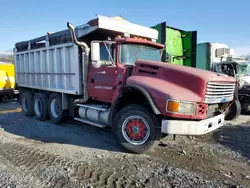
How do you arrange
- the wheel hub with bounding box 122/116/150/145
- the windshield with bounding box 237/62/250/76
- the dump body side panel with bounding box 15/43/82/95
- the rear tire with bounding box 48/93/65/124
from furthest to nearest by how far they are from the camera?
1. the windshield with bounding box 237/62/250/76
2. the rear tire with bounding box 48/93/65/124
3. the dump body side panel with bounding box 15/43/82/95
4. the wheel hub with bounding box 122/116/150/145

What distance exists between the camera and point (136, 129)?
475 cm

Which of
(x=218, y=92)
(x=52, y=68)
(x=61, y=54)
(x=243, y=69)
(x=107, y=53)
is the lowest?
(x=218, y=92)

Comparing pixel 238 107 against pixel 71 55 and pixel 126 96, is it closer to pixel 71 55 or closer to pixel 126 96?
pixel 126 96

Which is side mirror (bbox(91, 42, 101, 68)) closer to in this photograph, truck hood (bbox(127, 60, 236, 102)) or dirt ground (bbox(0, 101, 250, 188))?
truck hood (bbox(127, 60, 236, 102))

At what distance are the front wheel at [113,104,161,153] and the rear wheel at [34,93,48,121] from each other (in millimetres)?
3995

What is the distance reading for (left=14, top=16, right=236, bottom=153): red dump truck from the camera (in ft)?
13.8

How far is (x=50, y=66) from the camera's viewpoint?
768cm

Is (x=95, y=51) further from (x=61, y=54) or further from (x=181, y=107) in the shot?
(x=61, y=54)

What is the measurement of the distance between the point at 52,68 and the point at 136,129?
13.9 ft

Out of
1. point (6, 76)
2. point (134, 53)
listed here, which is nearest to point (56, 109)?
point (134, 53)

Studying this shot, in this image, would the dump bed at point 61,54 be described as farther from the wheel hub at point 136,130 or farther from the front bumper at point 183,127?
the front bumper at point 183,127

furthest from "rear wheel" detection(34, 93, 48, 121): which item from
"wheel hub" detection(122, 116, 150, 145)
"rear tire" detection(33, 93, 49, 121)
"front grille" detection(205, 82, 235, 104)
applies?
"front grille" detection(205, 82, 235, 104)

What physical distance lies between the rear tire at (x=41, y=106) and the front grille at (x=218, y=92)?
5786 mm

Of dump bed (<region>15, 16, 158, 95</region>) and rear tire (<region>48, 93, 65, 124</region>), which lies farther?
rear tire (<region>48, 93, 65, 124</region>)
